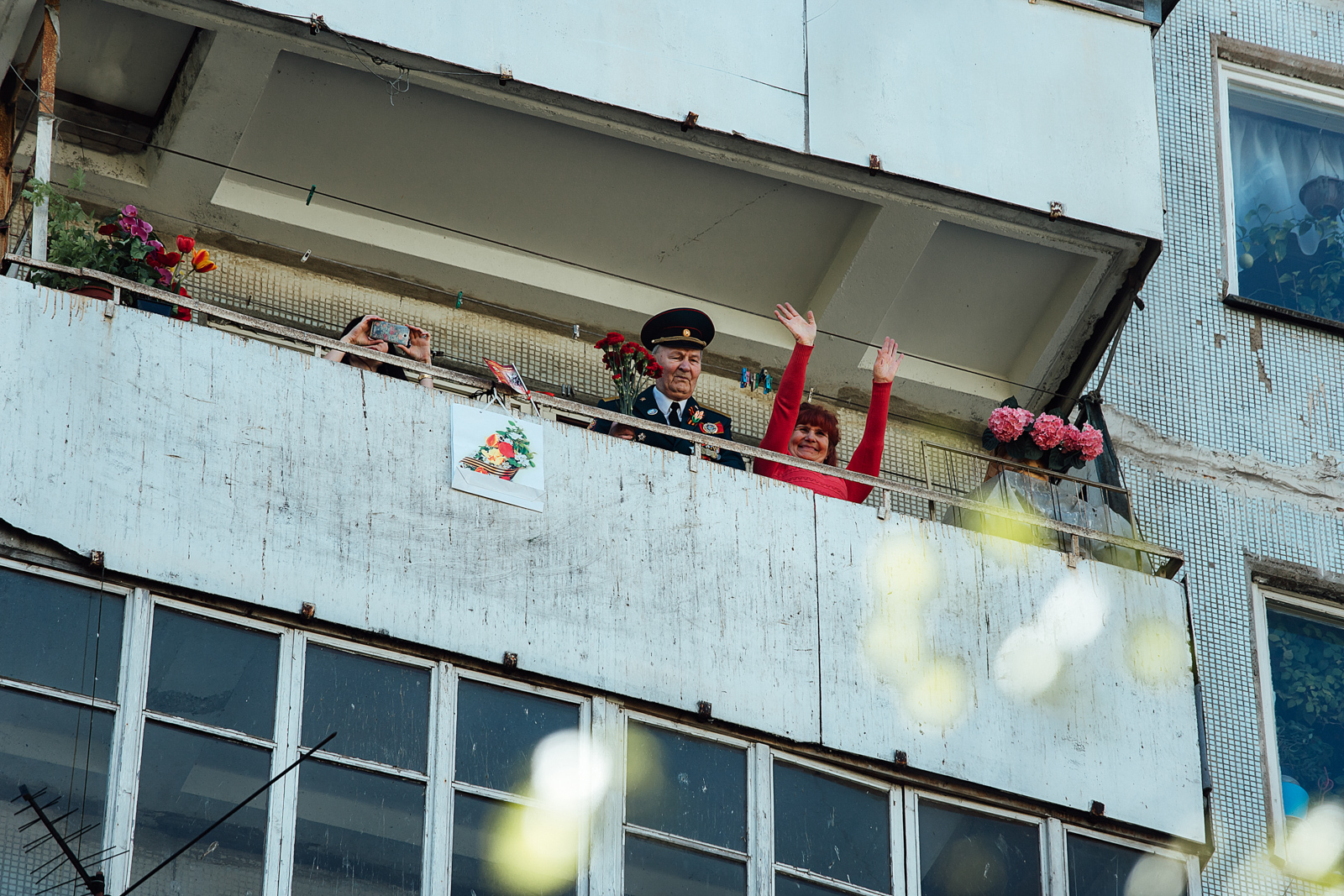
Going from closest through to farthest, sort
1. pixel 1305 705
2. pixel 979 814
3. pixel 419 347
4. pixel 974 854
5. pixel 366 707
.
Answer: pixel 366 707 < pixel 974 854 < pixel 979 814 < pixel 419 347 < pixel 1305 705

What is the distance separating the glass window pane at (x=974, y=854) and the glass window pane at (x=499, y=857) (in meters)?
1.68

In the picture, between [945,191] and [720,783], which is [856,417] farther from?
[720,783]

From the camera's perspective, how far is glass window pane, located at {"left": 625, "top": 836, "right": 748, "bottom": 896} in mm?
7852

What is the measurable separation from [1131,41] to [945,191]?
5.17 ft

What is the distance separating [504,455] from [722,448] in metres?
1.18

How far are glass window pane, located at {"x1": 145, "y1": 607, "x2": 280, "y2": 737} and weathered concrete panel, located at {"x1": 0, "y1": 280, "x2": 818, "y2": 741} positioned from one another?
0.53 feet

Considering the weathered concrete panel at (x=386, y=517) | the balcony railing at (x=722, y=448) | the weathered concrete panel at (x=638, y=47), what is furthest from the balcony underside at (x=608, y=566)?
the weathered concrete panel at (x=638, y=47)

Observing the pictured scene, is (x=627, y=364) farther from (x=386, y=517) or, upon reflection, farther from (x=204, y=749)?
(x=204, y=749)

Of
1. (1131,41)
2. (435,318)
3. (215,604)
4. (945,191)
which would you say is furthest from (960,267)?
(215,604)

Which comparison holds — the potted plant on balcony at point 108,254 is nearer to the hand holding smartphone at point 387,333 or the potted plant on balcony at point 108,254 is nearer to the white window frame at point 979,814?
the hand holding smartphone at point 387,333

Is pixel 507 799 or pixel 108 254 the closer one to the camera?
pixel 507 799

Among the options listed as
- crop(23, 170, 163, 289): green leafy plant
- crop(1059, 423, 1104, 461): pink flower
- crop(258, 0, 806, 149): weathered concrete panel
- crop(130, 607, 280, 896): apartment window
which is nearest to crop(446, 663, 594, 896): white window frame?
crop(130, 607, 280, 896): apartment window

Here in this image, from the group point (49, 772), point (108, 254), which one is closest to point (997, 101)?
point (108, 254)

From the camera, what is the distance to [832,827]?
833 cm
